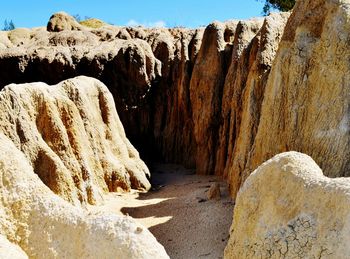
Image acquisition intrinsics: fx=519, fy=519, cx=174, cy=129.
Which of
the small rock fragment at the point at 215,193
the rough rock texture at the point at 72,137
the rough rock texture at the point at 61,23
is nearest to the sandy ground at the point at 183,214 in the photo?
the small rock fragment at the point at 215,193

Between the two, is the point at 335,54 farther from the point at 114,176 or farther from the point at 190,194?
the point at 114,176

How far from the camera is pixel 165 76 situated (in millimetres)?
16578

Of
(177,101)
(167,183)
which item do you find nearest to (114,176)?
(167,183)

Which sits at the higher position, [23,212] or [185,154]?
[23,212]

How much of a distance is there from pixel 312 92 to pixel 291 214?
8.36ft

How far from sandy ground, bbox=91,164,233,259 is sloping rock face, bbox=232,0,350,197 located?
1.51 meters

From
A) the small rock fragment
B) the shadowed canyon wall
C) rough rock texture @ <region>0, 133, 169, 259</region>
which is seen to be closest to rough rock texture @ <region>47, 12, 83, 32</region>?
the shadowed canyon wall

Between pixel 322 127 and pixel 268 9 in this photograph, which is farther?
pixel 268 9

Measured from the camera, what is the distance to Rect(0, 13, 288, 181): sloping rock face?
14039mm

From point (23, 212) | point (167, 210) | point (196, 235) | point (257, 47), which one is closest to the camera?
point (23, 212)

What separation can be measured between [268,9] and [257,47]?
625 inches

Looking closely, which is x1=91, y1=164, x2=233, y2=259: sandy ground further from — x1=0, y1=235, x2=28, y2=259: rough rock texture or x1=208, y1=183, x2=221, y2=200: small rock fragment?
x1=0, y1=235, x2=28, y2=259: rough rock texture

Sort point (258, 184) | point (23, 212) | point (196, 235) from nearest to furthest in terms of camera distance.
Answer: point (23, 212), point (258, 184), point (196, 235)

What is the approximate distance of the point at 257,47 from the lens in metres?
11.2
